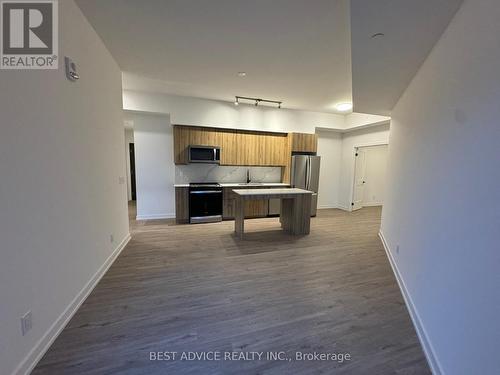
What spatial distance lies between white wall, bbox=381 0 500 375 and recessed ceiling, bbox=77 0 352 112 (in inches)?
44.2

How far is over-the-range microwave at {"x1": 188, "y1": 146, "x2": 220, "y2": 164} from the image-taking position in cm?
513

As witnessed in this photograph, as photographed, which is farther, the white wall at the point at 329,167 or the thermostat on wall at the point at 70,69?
the white wall at the point at 329,167

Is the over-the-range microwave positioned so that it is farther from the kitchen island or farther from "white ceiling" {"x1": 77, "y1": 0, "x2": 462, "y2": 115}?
"white ceiling" {"x1": 77, "y1": 0, "x2": 462, "y2": 115}

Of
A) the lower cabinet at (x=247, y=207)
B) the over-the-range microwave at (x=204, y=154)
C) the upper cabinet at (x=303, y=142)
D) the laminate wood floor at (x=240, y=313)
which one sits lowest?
the laminate wood floor at (x=240, y=313)

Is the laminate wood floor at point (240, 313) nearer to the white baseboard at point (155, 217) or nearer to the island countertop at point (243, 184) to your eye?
the white baseboard at point (155, 217)

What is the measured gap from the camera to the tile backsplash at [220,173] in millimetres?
5613

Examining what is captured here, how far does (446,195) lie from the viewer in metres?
1.64

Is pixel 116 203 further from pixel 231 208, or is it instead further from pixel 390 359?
pixel 390 359

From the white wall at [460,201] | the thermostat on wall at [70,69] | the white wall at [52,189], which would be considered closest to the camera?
the white wall at [460,201]

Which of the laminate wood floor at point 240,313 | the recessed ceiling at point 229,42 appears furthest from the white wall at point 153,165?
the laminate wood floor at point 240,313

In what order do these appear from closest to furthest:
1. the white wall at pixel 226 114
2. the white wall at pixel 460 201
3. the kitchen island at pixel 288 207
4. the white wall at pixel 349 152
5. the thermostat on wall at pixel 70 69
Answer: the white wall at pixel 460 201
the thermostat on wall at pixel 70 69
the kitchen island at pixel 288 207
the white wall at pixel 226 114
the white wall at pixel 349 152

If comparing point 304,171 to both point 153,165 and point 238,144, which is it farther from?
point 153,165

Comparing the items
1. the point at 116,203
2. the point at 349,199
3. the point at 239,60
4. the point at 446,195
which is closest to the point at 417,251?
the point at 446,195

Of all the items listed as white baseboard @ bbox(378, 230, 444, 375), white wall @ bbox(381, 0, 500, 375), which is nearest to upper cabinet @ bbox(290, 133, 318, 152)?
white wall @ bbox(381, 0, 500, 375)
